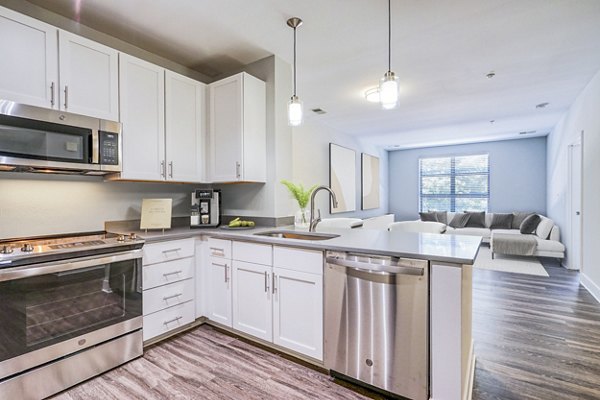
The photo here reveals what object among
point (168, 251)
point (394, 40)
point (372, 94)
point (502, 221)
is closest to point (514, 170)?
point (502, 221)

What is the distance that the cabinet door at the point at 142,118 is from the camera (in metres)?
2.39

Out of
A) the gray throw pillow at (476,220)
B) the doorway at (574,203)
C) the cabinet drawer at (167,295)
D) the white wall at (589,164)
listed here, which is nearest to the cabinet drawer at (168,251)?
the cabinet drawer at (167,295)

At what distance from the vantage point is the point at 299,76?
11.2 feet

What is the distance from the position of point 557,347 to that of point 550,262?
12.7 ft

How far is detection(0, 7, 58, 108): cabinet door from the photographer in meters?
1.81

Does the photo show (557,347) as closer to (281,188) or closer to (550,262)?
(281,188)

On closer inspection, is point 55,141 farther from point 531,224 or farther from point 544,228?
point 531,224

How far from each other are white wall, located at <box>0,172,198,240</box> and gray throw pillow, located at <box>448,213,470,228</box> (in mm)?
6727

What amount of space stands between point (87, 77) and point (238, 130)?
1.18 metres

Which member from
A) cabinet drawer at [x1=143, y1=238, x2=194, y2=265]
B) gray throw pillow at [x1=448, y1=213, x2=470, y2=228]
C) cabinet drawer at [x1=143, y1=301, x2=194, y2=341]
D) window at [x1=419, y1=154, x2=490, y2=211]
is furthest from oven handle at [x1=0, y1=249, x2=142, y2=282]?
window at [x1=419, y1=154, x2=490, y2=211]

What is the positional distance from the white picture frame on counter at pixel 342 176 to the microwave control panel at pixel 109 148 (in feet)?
13.2

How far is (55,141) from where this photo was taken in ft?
6.54

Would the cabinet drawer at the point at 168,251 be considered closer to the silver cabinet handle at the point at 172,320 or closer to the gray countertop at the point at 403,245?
the gray countertop at the point at 403,245

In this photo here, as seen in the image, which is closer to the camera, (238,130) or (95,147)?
(95,147)
